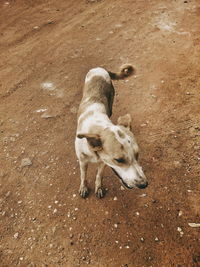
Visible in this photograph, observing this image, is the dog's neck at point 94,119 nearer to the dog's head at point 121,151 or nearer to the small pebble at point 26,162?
the dog's head at point 121,151

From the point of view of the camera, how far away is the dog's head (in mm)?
3287

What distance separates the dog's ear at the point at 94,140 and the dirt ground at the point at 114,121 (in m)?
1.49

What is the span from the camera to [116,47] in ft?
28.1

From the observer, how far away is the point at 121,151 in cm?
327

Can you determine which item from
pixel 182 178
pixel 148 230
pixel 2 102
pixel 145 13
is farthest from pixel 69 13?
pixel 148 230

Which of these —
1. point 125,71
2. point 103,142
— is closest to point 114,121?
point 125,71

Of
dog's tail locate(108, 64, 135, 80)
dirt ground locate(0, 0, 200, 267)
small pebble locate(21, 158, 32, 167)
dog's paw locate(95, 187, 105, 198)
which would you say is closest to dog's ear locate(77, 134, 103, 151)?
dog's paw locate(95, 187, 105, 198)

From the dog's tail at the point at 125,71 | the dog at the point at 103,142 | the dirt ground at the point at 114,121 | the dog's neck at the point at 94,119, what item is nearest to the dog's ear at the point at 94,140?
the dog at the point at 103,142

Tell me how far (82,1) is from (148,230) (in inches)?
441

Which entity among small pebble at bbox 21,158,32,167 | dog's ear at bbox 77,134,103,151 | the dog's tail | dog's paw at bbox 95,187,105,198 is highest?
dog's ear at bbox 77,134,103,151

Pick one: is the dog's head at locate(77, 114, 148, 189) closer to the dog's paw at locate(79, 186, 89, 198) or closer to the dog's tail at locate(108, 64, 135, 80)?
the dog's paw at locate(79, 186, 89, 198)

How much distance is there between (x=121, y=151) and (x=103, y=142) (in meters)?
0.33

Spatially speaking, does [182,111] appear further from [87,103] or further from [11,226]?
[11,226]

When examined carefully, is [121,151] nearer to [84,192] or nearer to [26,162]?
[84,192]
